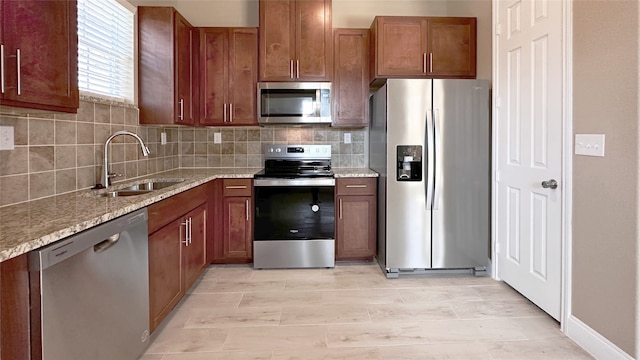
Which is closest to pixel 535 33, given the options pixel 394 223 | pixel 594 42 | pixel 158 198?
pixel 594 42

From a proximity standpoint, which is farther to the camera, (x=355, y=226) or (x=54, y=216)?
(x=355, y=226)

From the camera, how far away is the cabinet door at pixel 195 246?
112 inches

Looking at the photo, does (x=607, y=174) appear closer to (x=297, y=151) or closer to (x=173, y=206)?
(x=173, y=206)

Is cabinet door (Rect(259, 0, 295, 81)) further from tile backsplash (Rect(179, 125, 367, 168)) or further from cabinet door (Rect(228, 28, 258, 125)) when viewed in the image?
tile backsplash (Rect(179, 125, 367, 168))

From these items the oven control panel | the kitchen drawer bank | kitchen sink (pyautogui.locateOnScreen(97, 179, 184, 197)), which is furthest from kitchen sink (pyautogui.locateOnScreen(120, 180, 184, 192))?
the oven control panel

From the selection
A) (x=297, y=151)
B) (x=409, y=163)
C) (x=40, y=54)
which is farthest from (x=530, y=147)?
(x=40, y=54)

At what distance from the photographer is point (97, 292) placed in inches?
64.3

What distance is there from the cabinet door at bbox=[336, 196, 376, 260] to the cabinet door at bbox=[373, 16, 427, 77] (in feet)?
4.04

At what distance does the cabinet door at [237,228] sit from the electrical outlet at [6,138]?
1918 millimetres

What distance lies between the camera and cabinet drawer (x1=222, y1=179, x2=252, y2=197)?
3.68m

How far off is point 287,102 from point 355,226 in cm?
138

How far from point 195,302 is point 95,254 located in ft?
4.69

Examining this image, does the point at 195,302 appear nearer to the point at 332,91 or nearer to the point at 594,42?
the point at 332,91

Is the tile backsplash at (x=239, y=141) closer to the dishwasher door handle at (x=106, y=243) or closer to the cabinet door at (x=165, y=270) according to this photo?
the cabinet door at (x=165, y=270)
